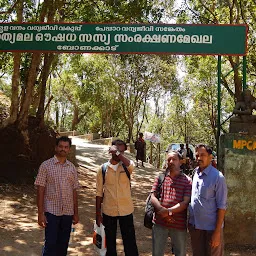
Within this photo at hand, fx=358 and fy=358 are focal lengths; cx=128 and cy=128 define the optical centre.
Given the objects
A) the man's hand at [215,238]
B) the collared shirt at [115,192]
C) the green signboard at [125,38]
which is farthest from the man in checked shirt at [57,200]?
the green signboard at [125,38]

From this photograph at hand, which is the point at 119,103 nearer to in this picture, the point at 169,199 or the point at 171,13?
the point at 171,13

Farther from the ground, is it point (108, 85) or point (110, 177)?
point (108, 85)

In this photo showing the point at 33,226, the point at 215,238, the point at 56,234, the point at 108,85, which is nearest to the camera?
the point at 215,238

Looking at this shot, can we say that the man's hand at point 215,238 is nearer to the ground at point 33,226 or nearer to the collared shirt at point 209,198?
the collared shirt at point 209,198

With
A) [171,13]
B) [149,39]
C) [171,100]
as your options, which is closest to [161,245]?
[149,39]

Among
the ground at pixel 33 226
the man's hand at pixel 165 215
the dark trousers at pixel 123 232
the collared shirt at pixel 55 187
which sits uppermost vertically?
the collared shirt at pixel 55 187

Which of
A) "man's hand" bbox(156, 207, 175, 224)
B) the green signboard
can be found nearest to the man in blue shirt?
"man's hand" bbox(156, 207, 175, 224)

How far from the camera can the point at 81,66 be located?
89.9 ft

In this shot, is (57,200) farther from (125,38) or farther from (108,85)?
(108,85)

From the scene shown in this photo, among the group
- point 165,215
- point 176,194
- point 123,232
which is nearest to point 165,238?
point 165,215

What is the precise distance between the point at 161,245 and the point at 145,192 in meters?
7.54

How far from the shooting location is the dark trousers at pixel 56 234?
13.1 feet

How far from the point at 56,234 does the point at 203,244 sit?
1.62 metres

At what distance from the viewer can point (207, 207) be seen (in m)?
3.69
